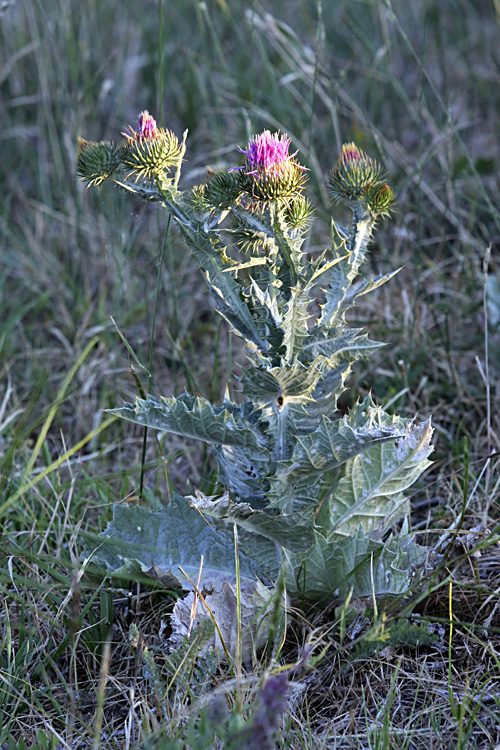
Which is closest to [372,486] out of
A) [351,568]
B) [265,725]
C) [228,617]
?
[351,568]

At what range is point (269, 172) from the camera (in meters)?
1.83

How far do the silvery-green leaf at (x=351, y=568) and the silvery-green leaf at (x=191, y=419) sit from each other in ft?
1.24

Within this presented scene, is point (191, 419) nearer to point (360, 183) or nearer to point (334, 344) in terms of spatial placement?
point (334, 344)

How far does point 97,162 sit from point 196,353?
193cm

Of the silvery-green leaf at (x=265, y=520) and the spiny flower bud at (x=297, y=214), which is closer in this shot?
the silvery-green leaf at (x=265, y=520)

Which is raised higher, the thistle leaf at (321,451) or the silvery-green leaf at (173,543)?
the thistle leaf at (321,451)

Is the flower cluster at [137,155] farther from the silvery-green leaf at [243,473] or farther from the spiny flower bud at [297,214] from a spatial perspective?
the silvery-green leaf at [243,473]

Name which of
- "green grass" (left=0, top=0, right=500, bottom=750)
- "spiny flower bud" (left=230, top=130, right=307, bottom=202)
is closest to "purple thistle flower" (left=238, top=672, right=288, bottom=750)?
"green grass" (left=0, top=0, right=500, bottom=750)

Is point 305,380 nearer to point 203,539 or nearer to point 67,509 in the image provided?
point 203,539

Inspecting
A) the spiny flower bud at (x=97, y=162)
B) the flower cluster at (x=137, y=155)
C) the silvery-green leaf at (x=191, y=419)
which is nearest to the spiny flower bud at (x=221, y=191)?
the flower cluster at (x=137, y=155)

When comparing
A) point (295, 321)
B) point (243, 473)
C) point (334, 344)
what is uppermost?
point (295, 321)

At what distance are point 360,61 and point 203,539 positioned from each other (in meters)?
4.54

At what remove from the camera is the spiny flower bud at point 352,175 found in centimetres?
211

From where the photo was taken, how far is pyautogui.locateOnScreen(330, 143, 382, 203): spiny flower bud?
83.0 inches
